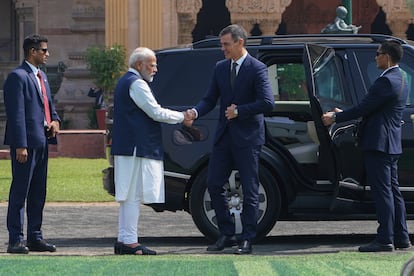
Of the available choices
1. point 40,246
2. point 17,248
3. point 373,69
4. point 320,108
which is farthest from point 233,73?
point 17,248

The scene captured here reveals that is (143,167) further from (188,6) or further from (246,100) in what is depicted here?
(188,6)

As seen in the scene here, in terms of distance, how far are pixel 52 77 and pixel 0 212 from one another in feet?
68.6

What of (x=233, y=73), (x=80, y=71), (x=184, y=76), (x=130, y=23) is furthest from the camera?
(x=80, y=71)

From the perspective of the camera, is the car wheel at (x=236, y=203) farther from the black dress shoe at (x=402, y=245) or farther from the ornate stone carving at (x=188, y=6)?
the ornate stone carving at (x=188, y=6)

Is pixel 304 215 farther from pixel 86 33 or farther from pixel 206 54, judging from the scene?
pixel 86 33

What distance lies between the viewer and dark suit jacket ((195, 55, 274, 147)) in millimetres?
10828

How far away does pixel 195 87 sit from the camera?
12.2 metres

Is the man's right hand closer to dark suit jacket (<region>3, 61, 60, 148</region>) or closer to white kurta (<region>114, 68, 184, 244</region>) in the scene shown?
dark suit jacket (<region>3, 61, 60, 148</region>)

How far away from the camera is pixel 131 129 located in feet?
34.9

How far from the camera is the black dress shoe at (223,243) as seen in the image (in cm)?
1109

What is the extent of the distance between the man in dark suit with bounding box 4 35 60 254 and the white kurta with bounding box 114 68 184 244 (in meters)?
0.79

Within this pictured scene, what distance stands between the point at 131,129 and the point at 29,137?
0.92 metres

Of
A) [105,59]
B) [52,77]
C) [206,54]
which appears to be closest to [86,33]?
[52,77]

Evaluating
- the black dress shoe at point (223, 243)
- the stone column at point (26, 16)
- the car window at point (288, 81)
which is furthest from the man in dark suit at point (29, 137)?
the stone column at point (26, 16)
